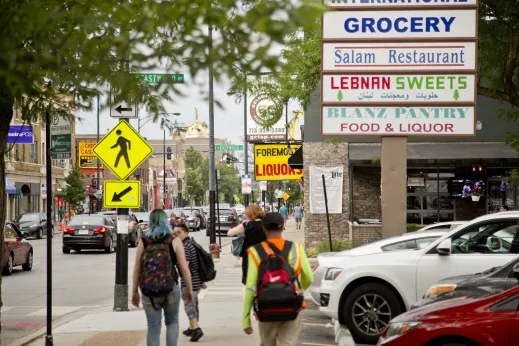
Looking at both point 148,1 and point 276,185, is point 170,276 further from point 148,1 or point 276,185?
point 276,185

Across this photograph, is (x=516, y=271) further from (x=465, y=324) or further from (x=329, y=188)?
(x=329, y=188)

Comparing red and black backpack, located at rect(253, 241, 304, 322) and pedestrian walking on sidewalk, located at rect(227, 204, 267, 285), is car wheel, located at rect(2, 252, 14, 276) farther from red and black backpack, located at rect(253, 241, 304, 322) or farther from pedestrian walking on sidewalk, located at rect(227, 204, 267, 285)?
red and black backpack, located at rect(253, 241, 304, 322)

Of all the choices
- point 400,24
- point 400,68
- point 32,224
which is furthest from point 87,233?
point 400,24

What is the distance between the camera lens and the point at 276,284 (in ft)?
22.3

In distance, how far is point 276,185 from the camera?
286 ft

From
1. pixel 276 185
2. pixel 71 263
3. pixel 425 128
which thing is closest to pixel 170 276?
pixel 425 128

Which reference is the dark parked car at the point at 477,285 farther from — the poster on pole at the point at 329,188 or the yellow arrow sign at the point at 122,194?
the poster on pole at the point at 329,188

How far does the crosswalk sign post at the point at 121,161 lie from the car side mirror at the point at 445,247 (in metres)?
5.66

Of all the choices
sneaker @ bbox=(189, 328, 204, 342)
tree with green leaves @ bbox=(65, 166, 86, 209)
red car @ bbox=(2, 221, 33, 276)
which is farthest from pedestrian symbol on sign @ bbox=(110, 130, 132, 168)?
tree with green leaves @ bbox=(65, 166, 86, 209)

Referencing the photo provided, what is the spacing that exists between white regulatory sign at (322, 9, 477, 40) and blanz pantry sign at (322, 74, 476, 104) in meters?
0.74

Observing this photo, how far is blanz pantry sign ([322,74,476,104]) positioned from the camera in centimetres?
1538

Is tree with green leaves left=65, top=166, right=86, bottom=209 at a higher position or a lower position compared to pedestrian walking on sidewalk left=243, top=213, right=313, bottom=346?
higher

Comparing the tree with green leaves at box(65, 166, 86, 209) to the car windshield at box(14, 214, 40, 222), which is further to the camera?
the tree with green leaves at box(65, 166, 86, 209)

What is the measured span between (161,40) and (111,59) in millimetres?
680
